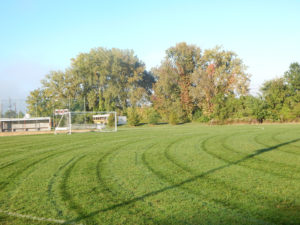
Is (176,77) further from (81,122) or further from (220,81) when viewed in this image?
(81,122)

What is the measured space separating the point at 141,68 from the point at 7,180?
50618 millimetres

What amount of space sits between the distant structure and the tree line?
1228 millimetres

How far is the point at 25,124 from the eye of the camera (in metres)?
33.9

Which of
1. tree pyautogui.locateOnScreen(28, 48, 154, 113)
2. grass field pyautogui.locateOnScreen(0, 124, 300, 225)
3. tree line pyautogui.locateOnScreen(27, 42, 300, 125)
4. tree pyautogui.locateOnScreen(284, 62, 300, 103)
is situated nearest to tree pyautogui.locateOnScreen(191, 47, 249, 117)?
tree line pyautogui.locateOnScreen(27, 42, 300, 125)

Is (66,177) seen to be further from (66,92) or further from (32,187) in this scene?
(66,92)

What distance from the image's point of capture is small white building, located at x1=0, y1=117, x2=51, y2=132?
33.0m

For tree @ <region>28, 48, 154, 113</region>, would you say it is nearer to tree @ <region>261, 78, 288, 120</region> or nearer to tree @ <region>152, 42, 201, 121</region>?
tree @ <region>152, 42, 201, 121</region>

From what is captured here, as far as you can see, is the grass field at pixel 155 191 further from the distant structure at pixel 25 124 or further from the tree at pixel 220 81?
the tree at pixel 220 81

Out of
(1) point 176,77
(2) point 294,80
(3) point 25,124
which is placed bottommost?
(3) point 25,124

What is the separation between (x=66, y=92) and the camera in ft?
176

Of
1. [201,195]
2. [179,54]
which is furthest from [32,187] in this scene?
[179,54]

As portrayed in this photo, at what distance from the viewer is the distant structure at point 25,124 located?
108 ft

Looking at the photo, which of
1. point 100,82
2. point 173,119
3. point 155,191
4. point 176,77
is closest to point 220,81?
point 176,77

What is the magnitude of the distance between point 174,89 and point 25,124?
1071 inches
